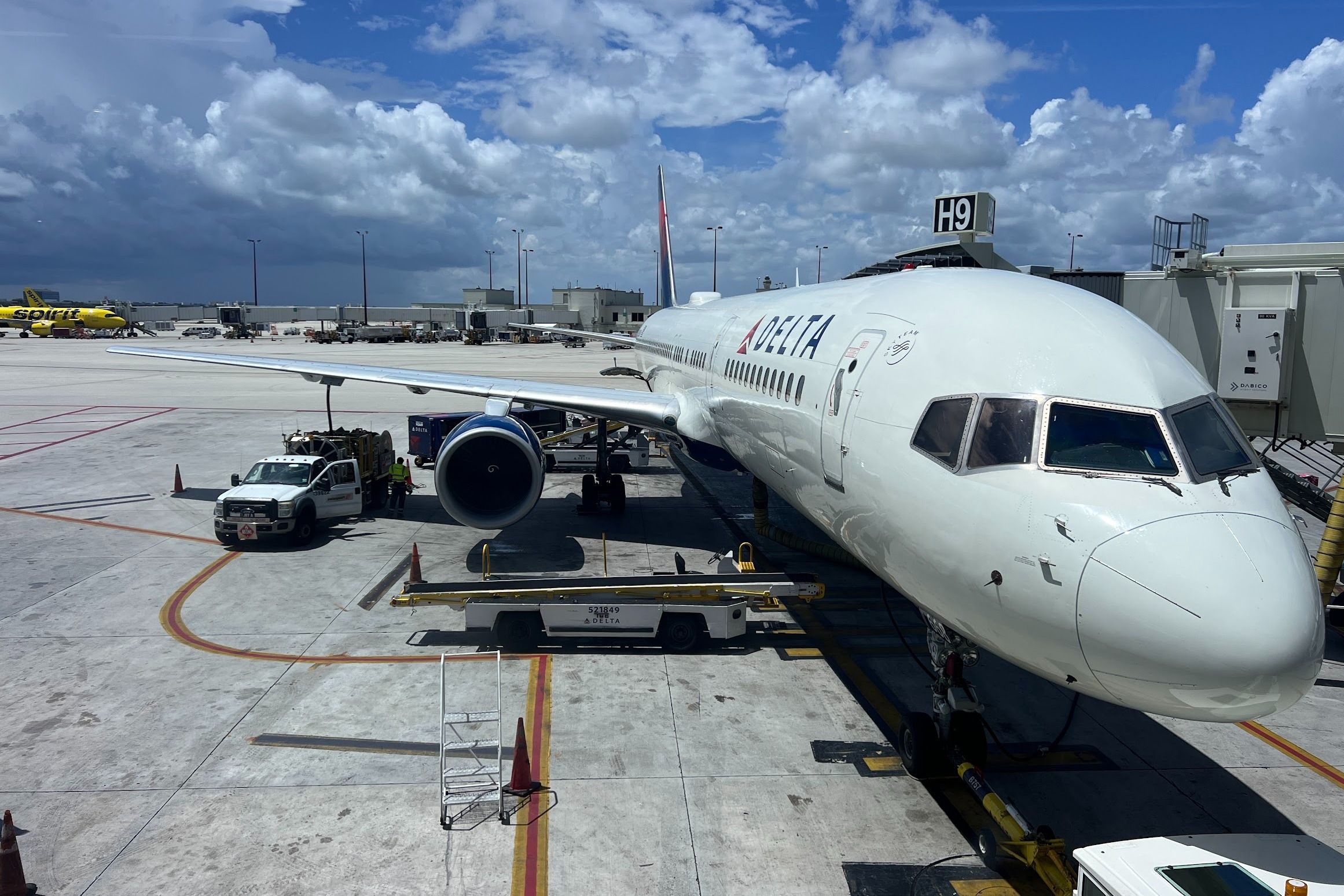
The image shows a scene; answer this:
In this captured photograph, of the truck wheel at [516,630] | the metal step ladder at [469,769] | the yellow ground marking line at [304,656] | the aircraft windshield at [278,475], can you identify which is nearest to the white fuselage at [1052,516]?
the metal step ladder at [469,769]

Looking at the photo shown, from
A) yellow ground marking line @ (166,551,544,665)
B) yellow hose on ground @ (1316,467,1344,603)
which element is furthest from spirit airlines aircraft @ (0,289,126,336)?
yellow hose on ground @ (1316,467,1344,603)

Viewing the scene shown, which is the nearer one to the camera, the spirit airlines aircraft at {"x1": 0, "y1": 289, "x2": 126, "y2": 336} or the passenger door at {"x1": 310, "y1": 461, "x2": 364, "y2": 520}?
the passenger door at {"x1": 310, "y1": 461, "x2": 364, "y2": 520}

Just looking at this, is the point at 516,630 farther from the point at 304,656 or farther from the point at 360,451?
the point at 360,451

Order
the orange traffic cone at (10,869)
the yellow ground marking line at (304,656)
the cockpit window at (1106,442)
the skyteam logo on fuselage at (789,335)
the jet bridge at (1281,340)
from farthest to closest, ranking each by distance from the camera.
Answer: the jet bridge at (1281,340) < the yellow ground marking line at (304,656) < the skyteam logo on fuselage at (789,335) < the orange traffic cone at (10,869) < the cockpit window at (1106,442)

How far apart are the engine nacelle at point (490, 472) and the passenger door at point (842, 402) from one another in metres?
7.53

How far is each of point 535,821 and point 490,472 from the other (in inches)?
336

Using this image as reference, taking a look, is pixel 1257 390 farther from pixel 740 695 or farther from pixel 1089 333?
pixel 740 695

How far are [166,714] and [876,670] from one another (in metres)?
8.64

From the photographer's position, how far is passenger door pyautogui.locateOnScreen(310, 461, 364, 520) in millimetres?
18062

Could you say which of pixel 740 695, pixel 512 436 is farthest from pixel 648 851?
pixel 512 436

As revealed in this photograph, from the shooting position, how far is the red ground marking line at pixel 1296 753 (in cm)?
930

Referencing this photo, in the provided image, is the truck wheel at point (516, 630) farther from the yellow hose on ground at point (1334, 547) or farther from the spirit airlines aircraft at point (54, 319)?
the spirit airlines aircraft at point (54, 319)

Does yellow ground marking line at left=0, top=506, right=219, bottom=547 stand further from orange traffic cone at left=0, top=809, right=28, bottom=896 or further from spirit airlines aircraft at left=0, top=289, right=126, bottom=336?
spirit airlines aircraft at left=0, top=289, right=126, bottom=336

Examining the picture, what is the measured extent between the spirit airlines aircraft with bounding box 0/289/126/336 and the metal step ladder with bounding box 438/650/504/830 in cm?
10467
